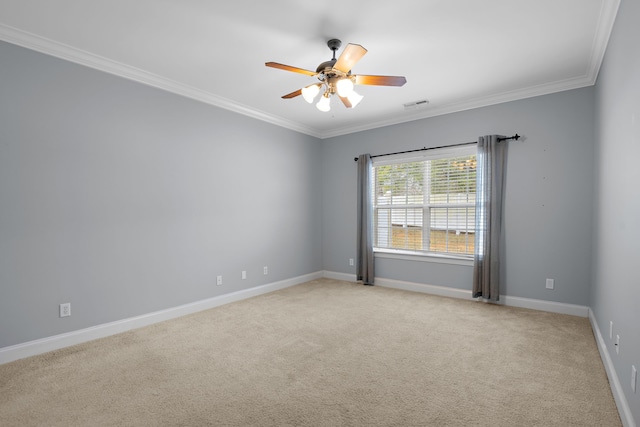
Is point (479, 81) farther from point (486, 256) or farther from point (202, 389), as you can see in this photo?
point (202, 389)

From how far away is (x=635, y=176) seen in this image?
179 cm

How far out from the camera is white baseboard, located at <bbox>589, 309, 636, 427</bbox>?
72.5 inches

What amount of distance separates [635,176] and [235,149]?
4.18 meters

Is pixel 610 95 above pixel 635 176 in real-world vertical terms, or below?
above

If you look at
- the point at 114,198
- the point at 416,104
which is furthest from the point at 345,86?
the point at 114,198

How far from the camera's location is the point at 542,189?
158 inches

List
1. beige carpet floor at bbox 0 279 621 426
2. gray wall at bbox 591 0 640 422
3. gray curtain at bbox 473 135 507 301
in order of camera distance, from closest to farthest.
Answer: gray wall at bbox 591 0 640 422, beige carpet floor at bbox 0 279 621 426, gray curtain at bbox 473 135 507 301

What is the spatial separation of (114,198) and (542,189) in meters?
4.99

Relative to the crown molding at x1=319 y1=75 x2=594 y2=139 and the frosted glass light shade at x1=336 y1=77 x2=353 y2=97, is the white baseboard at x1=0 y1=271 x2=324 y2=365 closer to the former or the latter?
the frosted glass light shade at x1=336 y1=77 x2=353 y2=97

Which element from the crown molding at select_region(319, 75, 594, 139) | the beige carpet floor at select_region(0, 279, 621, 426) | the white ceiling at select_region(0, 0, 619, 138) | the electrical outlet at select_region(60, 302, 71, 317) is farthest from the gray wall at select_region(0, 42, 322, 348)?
the crown molding at select_region(319, 75, 594, 139)

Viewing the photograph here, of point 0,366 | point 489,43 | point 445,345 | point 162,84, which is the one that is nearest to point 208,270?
point 0,366

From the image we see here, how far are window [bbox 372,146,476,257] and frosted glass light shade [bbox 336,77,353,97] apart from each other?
2.66 m

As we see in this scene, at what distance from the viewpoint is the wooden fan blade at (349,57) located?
7.66 ft

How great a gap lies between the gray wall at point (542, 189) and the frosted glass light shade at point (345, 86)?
265cm
